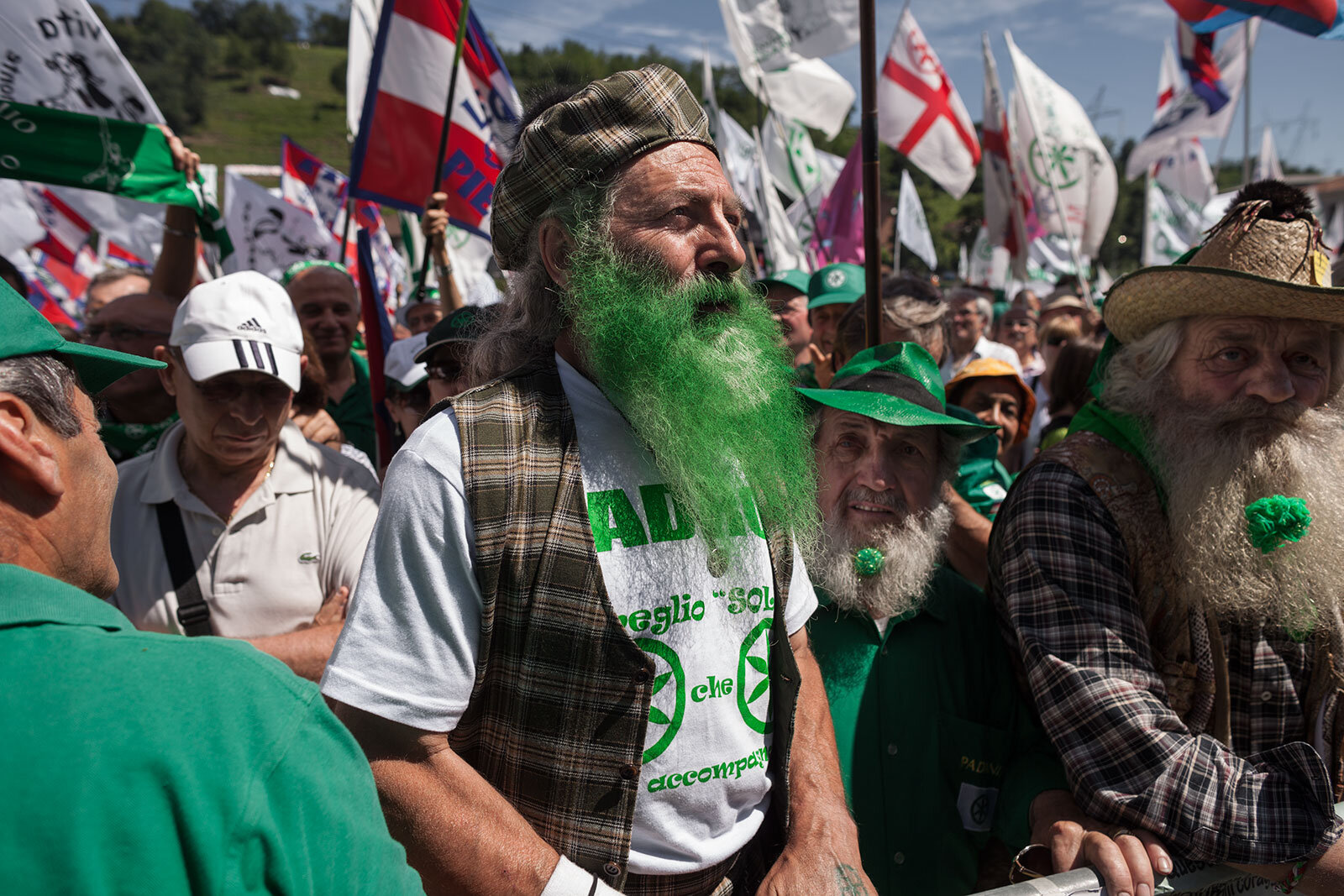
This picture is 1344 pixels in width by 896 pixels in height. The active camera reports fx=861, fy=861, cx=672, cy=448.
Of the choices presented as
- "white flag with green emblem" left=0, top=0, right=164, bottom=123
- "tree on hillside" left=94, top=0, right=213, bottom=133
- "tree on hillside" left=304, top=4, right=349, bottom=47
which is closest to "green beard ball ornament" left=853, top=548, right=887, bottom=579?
"white flag with green emblem" left=0, top=0, right=164, bottom=123

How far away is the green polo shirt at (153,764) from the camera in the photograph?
2.65ft

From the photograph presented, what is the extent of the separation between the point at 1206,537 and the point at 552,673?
5.16ft

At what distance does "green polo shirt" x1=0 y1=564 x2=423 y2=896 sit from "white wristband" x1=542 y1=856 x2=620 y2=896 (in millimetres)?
433

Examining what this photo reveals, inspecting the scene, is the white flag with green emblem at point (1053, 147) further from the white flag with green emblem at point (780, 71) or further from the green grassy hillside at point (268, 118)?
the green grassy hillside at point (268, 118)

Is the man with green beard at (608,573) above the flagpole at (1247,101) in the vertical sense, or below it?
below

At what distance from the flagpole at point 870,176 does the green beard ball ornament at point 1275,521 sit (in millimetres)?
1302

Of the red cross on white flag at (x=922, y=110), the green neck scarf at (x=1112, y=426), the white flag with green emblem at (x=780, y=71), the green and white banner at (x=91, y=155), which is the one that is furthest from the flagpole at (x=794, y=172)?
the green neck scarf at (x=1112, y=426)

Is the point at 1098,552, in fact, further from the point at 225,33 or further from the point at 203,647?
the point at 225,33

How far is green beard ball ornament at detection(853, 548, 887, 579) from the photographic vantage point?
2293mm

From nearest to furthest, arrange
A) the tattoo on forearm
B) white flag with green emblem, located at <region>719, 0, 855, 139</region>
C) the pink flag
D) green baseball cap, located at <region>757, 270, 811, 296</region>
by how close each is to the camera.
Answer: the tattoo on forearm, green baseball cap, located at <region>757, 270, 811, 296</region>, white flag with green emblem, located at <region>719, 0, 855, 139</region>, the pink flag

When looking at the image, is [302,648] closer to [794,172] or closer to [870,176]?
[870,176]

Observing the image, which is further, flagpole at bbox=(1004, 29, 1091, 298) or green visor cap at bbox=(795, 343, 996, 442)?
flagpole at bbox=(1004, 29, 1091, 298)

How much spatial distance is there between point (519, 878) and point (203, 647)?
660 mm

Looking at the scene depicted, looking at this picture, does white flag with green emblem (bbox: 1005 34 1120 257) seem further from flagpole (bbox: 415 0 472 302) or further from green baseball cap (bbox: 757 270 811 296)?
flagpole (bbox: 415 0 472 302)
